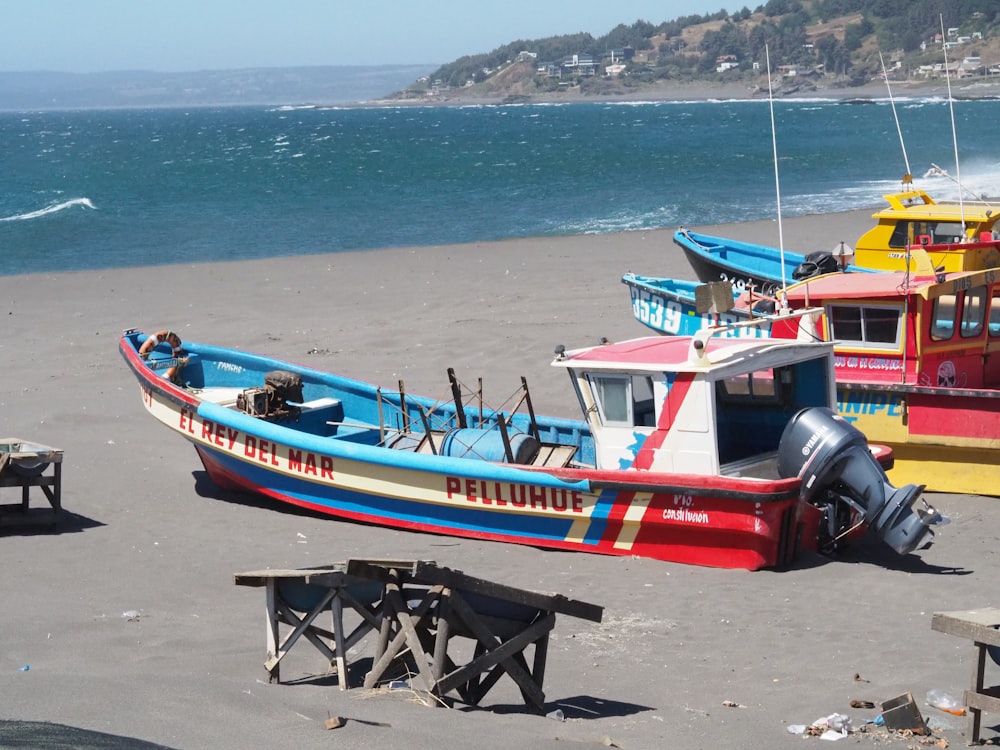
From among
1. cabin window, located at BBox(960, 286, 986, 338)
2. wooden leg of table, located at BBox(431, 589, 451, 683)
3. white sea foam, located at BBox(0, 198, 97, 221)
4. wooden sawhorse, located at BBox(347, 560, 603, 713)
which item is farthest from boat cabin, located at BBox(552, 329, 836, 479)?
white sea foam, located at BBox(0, 198, 97, 221)

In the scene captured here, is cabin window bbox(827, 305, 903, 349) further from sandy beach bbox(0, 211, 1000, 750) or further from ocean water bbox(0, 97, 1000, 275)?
ocean water bbox(0, 97, 1000, 275)

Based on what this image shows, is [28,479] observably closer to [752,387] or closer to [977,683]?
[752,387]

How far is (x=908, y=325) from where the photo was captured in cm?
1266

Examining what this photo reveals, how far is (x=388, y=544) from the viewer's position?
11.3 m

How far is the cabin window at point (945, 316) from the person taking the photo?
42.1ft

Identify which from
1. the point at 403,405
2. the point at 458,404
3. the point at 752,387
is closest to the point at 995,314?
the point at 752,387

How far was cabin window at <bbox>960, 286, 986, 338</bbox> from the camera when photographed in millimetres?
12992

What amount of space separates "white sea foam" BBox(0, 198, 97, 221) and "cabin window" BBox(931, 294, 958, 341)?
126 feet

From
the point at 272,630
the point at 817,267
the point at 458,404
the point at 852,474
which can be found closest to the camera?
the point at 272,630

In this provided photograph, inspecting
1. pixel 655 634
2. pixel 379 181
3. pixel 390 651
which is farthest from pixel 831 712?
pixel 379 181

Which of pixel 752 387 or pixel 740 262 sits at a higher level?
pixel 752 387

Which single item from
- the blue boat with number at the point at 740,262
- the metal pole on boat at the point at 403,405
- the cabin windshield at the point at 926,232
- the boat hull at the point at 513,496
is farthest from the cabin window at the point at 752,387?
the cabin windshield at the point at 926,232

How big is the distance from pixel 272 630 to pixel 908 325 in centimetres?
748

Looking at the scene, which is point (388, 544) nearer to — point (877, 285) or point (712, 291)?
point (712, 291)
